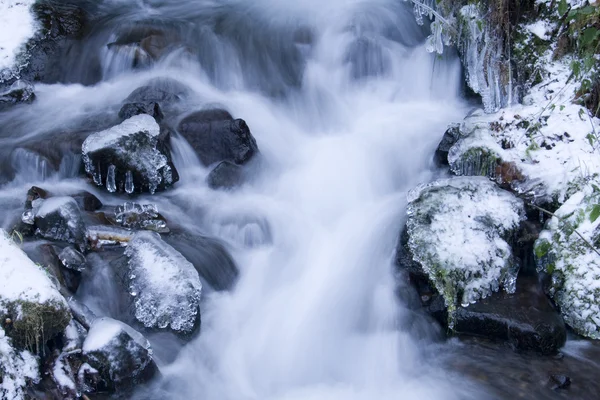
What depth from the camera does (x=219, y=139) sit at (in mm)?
6520

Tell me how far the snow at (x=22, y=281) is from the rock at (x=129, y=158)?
6.84 ft

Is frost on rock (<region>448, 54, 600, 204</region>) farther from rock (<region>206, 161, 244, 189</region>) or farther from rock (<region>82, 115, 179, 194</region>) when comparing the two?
rock (<region>82, 115, 179, 194</region>)

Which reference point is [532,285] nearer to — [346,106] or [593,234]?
[593,234]

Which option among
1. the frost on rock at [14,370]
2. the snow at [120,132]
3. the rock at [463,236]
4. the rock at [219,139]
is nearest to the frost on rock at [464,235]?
the rock at [463,236]

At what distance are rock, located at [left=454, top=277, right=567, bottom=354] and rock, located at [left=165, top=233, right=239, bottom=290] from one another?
183 cm

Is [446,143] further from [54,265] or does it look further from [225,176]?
[54,265]

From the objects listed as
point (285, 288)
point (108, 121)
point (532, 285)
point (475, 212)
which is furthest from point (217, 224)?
point (532, 285)

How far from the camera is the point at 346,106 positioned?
7438 millimetres

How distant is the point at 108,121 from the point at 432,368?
414 centimetres

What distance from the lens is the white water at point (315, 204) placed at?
14.9 feet

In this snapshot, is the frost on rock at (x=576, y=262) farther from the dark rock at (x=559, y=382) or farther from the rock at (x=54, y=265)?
the rock at (x=54, y=265)

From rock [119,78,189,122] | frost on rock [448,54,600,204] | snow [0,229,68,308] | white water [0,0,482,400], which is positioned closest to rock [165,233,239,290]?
white water [0,0,482,400]

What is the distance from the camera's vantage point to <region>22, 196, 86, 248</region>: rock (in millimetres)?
4934

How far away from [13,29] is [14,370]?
5.42 meters
